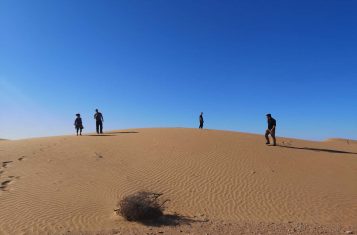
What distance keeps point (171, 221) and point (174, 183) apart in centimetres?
370

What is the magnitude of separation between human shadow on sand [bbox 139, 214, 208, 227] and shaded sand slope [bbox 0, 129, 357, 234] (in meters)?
0.32

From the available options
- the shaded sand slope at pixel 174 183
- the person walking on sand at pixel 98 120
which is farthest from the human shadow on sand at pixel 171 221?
the person walking on sand at pixel 98 120

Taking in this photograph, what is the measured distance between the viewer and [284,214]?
984cm

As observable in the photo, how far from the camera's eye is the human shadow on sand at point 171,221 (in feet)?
27.8

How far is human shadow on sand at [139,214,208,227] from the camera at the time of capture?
849 cm

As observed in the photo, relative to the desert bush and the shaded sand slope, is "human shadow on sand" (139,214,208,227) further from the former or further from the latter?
the shaded sand slope

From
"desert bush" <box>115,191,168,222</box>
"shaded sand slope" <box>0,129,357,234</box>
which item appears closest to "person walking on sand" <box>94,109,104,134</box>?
"shaded sand slope" <box>0,129,357,234</box>

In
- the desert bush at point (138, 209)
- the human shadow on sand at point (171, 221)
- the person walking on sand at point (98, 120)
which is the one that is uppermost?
the person walking on sand at point (98, 120)

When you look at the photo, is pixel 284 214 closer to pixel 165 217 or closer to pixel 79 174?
pixel 165 217

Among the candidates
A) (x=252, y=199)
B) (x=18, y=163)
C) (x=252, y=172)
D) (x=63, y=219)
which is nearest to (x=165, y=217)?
(x=63, y=219)

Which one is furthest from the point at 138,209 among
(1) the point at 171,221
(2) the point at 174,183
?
(2) the point at 174,183

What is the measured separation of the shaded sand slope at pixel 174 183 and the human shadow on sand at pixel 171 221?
12.7 inches

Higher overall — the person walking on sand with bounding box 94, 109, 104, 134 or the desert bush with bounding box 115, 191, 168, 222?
the person walking on sand with bounding box 94, 109, 104, 134

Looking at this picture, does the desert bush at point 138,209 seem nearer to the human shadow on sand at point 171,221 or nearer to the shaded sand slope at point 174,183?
the human shadow on sand at point 171,221
